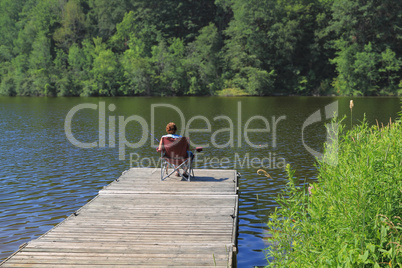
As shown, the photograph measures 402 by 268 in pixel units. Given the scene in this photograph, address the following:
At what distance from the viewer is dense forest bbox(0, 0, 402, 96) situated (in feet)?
200

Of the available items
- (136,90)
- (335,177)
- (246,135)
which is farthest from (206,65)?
(335,177)

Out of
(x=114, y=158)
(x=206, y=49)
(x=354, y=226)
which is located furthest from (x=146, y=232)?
(x=206, y=49)

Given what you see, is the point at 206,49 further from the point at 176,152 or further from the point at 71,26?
the point at 176,152

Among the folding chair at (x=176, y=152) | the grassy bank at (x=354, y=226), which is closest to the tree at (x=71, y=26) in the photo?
the folding chair at (x=176, y=152)

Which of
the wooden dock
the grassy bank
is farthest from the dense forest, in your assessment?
the grassy bank

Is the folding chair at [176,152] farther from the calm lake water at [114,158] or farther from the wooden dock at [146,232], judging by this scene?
the calm lake water at [114,158]

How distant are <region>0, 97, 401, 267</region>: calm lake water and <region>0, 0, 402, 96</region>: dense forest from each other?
107 feet

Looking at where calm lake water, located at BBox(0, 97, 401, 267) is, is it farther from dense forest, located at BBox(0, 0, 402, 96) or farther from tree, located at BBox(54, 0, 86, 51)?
tree, located at BBox(54, 0, 86, 51)

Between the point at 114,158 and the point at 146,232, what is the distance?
979 centimetres

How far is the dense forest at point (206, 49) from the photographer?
200ft

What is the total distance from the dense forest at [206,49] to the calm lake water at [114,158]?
3250cm

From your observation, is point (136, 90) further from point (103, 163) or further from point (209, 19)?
point (103, 163)

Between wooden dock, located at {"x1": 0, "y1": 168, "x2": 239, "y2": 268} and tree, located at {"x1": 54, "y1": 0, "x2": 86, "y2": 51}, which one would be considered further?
tree, located at {"x1": 54, "y1": 0, "x2": 86, "y2": 51}

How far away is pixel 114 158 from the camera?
53.7 feet
